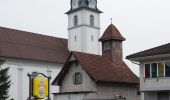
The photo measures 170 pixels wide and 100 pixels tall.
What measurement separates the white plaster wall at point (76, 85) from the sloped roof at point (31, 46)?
20148 millimetres

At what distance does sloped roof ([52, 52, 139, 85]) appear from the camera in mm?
42659

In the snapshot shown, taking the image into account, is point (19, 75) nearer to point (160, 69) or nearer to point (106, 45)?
point (106, 45)

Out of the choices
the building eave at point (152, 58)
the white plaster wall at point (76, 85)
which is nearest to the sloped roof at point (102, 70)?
the white plaster wall at point (76, 85)

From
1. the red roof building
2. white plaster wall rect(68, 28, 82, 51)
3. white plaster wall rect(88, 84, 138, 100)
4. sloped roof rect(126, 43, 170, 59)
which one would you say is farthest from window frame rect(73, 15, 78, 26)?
sloped roof rect(126, 43, 170, 59)

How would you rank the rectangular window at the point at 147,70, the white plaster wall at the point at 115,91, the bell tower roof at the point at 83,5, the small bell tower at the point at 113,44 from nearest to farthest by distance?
the rectangular window at the point at 147,70, the white plaster wall at the point at 115,91, the small bell tower at the point at 113,44, the bell tower roof at the point at 83,5

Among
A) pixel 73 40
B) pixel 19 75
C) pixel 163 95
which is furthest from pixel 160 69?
pixel 73 40

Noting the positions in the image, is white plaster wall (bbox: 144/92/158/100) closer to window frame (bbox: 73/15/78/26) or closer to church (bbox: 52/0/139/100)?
church (bbox: 52/0/139/100)

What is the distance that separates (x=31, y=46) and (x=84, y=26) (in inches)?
445

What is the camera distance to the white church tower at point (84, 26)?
253ft

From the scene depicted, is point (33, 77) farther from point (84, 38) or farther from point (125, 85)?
point (84, 38)

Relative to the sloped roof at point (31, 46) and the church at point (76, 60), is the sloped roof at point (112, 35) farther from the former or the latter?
the sloped roof at point (31, 46)

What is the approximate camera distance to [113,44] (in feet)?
166

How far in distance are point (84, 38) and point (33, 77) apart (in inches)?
2149

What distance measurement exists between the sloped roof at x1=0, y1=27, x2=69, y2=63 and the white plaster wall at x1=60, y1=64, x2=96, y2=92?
20.1 meters
